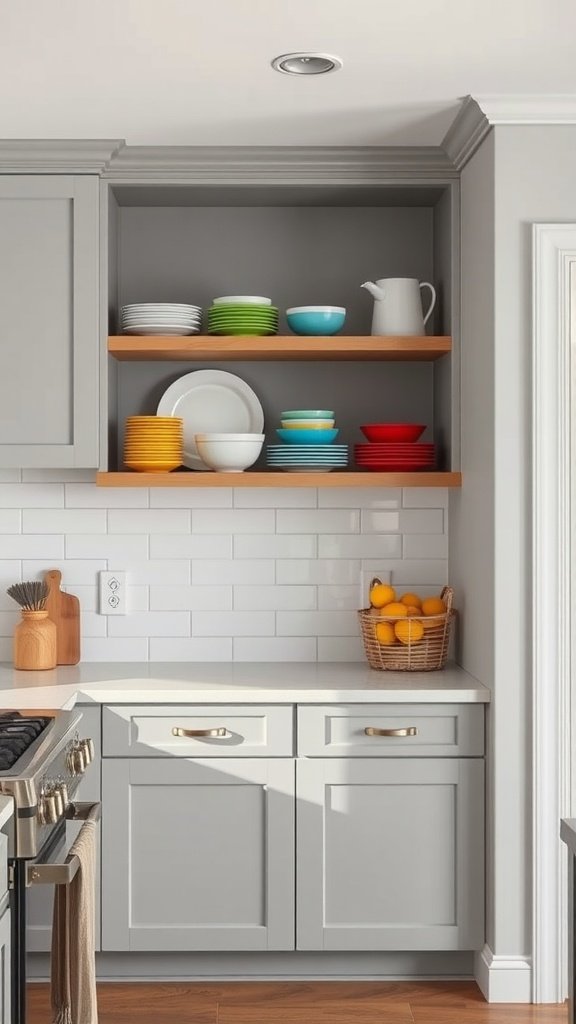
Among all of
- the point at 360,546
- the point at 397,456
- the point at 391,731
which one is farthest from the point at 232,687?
the point at 397,456

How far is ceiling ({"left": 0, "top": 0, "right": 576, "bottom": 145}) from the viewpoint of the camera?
2.56 meters

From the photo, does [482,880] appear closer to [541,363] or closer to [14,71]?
[541,363]

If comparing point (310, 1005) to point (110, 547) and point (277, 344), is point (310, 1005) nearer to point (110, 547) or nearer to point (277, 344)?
point (110, 547)

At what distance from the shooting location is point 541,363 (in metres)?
3.17

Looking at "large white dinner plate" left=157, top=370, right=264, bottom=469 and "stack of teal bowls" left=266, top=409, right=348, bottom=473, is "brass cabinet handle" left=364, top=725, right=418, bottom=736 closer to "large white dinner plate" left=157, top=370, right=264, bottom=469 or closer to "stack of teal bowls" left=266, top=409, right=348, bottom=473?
"stack of teal bowls" left=266, top=409, right=348, bottom=473

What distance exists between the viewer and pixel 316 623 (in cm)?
390

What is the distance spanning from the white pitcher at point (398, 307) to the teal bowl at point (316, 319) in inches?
4.8

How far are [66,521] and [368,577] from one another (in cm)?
100

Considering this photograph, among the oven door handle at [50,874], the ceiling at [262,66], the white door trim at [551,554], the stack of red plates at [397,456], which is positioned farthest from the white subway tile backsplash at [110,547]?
the oven door handle at [50,874]

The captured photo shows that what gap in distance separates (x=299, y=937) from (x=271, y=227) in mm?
2193

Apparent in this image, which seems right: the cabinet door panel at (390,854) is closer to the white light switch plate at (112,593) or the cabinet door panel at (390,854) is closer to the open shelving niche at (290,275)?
the white light switch plate at (112,593)

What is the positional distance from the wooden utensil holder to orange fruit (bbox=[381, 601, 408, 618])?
1026 millimetres

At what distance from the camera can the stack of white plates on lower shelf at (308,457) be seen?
11.9ft

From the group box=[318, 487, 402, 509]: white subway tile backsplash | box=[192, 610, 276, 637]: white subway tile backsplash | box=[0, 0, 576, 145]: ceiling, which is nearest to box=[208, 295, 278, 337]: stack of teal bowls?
box=[0, 0, 576, 145]: ceiling
